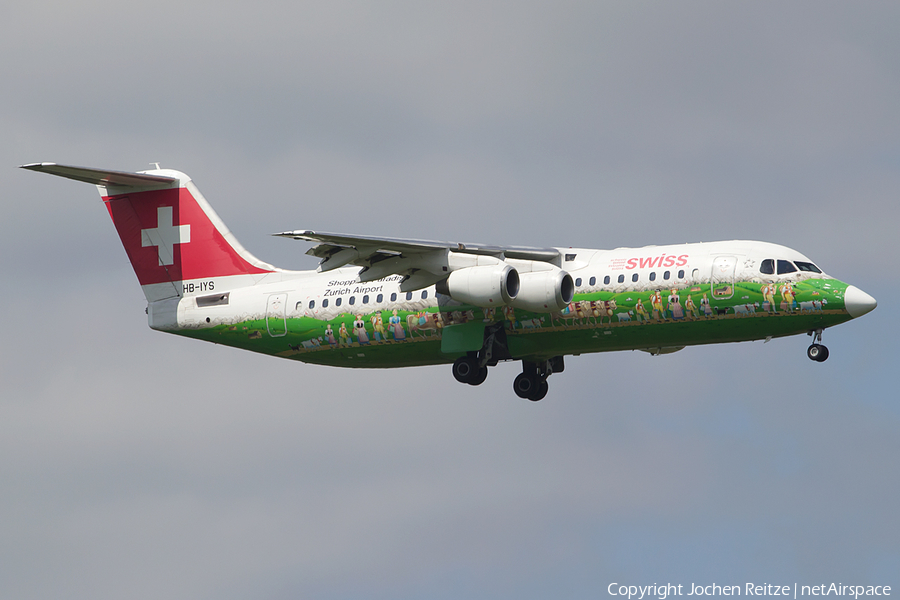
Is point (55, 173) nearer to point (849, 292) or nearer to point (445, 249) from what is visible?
point (445, 249)

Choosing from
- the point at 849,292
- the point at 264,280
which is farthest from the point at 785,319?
the point at 264,280

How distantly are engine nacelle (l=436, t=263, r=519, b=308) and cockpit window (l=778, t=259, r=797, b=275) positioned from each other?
5011 millimetres

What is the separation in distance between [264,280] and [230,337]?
1502 mm

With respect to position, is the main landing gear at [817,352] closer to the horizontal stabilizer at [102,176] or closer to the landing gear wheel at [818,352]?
the landing gear wheel at [818,352]

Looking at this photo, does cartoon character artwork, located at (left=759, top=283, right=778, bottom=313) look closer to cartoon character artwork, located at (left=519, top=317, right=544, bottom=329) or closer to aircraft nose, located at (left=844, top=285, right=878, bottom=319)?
aircraft nose, located at (left=844, top=285, right=878, bottom=319)

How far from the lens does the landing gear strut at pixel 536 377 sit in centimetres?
2950

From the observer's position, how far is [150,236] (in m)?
31.4

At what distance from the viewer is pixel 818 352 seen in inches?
1005

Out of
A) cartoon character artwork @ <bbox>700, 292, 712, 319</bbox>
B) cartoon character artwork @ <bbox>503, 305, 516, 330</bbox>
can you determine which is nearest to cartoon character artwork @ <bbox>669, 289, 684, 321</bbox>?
cartoon character artwork @ <bbox>700, 292, 712, 319</bbox>

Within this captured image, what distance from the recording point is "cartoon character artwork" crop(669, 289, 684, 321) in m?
25.9

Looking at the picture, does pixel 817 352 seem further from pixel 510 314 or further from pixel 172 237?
pixel 172 237

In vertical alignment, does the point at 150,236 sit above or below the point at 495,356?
above

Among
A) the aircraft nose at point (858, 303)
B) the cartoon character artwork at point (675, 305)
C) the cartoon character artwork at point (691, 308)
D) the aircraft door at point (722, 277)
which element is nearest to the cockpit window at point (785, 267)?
the aircraft door at point (722, 277)

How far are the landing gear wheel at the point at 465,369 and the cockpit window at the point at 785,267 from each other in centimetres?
638
